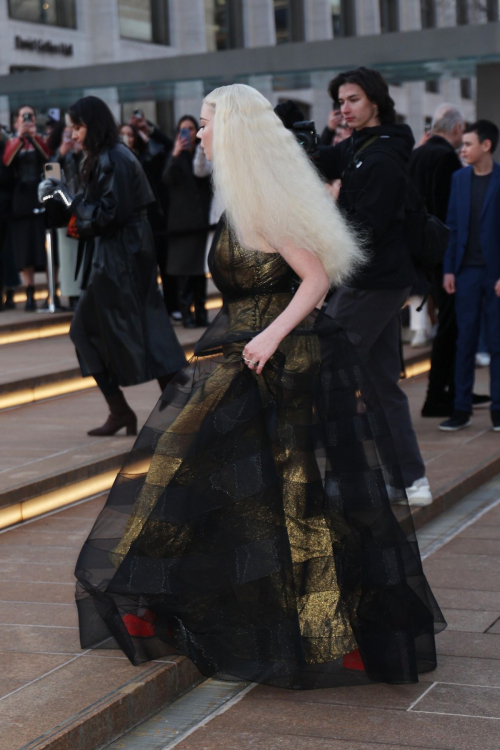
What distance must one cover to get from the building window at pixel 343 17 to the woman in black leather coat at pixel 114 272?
3461 centimetres

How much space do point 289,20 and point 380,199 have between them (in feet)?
111

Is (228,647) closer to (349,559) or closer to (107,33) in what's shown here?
(349,559)

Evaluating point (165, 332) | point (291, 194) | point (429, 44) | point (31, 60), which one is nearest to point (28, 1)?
point (31, 60)

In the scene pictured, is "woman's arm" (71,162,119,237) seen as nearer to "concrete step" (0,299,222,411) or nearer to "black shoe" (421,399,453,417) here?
"concrete step" (0,299,222,411)

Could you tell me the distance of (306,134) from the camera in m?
5.46

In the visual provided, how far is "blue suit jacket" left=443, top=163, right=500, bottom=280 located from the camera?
7.85 m

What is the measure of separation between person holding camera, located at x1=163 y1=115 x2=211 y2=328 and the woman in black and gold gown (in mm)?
7773

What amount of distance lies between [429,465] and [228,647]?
348cm

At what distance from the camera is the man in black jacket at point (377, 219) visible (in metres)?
5.42

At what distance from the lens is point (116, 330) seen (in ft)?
23.3

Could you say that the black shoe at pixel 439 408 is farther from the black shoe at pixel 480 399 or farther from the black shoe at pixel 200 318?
the black shoe at pixel 200 318

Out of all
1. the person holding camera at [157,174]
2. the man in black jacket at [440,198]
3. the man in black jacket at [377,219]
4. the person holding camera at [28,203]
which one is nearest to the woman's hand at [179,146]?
the person holding camera at [157,174]

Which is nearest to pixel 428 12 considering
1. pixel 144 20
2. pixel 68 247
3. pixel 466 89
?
pixel 466 89

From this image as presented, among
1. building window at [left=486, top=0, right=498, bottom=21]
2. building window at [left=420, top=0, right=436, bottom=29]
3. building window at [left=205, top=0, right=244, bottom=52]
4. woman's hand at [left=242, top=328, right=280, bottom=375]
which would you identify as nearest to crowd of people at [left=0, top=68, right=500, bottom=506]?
woman's hand at [left=242, top=328, right=280, bottom=375]
